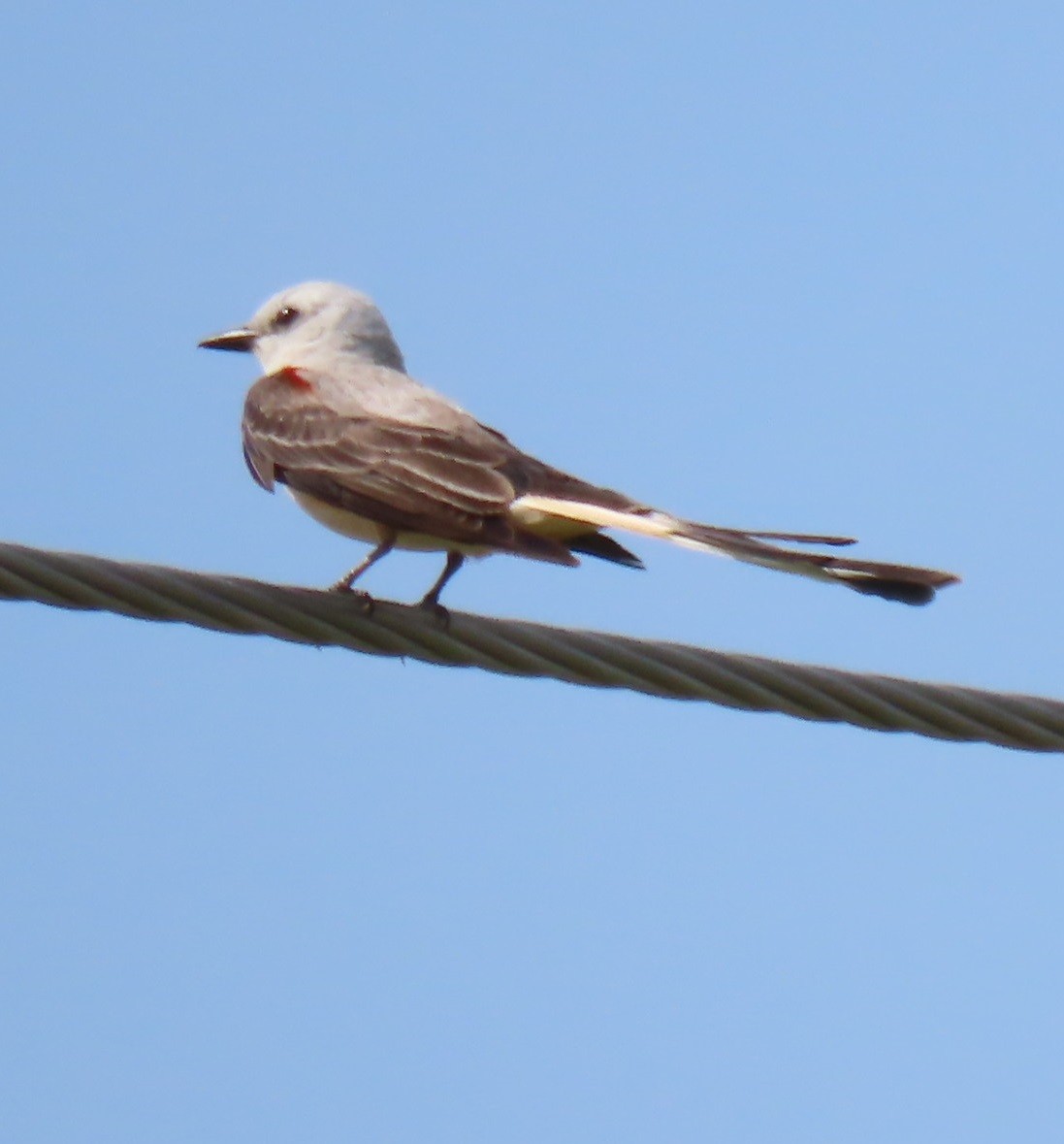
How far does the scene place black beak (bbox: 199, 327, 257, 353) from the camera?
7.99 meters

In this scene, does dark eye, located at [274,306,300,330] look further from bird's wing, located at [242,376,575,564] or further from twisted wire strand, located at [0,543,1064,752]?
twisted wire strand, located at [0,543,1064,752]

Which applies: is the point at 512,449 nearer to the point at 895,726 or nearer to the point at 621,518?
the point at 621,518

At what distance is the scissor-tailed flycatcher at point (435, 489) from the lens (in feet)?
16.1

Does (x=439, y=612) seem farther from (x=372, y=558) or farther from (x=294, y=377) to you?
(x=294, y=377)

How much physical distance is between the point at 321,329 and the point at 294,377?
84 cm

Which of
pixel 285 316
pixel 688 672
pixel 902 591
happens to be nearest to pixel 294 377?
pixel 285 316

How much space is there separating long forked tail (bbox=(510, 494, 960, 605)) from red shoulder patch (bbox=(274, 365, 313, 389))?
Answer: 5.55 feet

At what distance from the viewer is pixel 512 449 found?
6.00 metres

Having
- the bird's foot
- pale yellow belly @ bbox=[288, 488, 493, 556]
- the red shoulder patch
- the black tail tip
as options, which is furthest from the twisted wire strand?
the red shoulder patch

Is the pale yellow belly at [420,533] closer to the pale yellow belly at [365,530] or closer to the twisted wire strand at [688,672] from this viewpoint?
the pale yellow belly at [365,530]

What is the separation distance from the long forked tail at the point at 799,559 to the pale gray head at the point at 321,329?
2.42 m

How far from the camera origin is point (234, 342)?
26.3 ft

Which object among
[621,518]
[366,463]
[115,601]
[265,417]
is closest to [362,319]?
[265,417]

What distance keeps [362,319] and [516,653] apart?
3.53 meters
